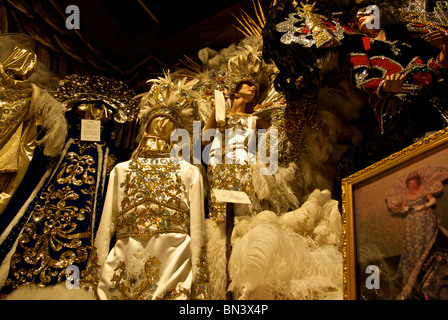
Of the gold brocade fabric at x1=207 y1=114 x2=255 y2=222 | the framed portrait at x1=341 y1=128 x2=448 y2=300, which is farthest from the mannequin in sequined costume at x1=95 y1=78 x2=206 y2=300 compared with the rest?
the framed portrait at x1=341 y1=128 x2=448 y2=300

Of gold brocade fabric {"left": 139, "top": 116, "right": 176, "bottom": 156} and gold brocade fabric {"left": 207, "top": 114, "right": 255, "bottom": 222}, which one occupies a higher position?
gold brocade fabric {"left": 139, "top": 116, "right": 176, "bottom": 156}

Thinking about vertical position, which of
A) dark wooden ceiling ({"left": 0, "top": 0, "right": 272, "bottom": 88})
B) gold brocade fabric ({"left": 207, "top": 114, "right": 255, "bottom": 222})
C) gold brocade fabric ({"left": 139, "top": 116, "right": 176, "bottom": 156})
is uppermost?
dark wooden ceiling ({"left": 0, "top": 0, "right": 272, "bottom": 88})

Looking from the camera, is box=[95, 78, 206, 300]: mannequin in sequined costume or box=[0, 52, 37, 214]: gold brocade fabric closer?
box=[95, 78, 206, 300]: mannequin in sequined costume

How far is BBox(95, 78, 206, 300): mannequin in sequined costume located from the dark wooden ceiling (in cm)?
133

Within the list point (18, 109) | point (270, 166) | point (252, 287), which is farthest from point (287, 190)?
point (18, 109)

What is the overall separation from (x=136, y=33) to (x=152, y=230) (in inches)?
93.2

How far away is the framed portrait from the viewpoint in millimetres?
1023

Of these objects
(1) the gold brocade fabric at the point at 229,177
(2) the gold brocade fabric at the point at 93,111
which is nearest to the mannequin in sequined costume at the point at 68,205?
(2) the gold brocade fabric at the point at 93,111

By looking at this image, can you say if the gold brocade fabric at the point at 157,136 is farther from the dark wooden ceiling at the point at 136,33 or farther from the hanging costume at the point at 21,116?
the dark wooden ceiling at the point at 136,33

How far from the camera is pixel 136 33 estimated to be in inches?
137

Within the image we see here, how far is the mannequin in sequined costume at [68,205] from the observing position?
1.90 metres

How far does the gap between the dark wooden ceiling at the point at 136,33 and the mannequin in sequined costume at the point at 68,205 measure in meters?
0.57

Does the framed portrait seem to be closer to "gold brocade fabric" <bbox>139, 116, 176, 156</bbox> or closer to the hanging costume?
"gold brocade fabric" <bbox>139, 116, 176, 156</bbox>

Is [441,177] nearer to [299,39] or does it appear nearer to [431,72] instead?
[431,72]
